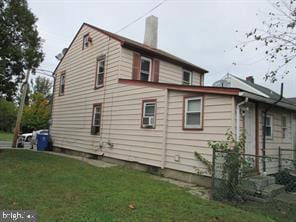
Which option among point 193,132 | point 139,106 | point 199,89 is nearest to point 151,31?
point 139,106

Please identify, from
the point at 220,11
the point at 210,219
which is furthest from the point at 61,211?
the point at 220,11

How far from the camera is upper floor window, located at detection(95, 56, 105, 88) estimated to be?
15.1 m

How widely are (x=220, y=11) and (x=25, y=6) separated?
28.2 ft

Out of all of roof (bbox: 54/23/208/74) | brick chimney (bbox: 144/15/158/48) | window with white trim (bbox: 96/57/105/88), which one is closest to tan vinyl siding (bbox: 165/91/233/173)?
roof (bbox: 54/23/208/74)

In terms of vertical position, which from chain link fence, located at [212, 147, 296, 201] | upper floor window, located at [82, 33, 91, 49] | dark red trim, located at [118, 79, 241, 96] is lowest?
chain link fence, located at [212, 147, 296, 201]

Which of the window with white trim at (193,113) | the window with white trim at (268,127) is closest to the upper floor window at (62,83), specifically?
the window with white trim at (193,113)

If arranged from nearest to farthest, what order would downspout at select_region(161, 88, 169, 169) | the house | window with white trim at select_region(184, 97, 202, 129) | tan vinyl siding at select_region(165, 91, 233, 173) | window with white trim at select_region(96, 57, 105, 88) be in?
tan vinyl siding at select_region(165, 91, 233, 173) → the house → window with white trim at select_region(184, 97, 202, 129) → downspout at select_region(161, 88, 169, 169) → window with white trim at select_region(96, 57, 105, 88)

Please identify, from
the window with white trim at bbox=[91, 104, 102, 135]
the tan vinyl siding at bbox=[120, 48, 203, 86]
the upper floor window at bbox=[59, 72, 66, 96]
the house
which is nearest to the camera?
the house

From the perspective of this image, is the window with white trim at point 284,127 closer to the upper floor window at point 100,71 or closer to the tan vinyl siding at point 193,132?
the tan vinyl siding at point 193,132

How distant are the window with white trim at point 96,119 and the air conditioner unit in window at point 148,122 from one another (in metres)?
3.73

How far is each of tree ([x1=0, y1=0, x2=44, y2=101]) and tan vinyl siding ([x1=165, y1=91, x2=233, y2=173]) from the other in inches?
280

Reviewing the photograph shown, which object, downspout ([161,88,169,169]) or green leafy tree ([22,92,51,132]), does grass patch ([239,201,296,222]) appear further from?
green leafy tree ([22,92,51,132])

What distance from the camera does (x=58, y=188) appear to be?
23.9 feet

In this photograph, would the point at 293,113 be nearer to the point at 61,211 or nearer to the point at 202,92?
the point at 202,92
